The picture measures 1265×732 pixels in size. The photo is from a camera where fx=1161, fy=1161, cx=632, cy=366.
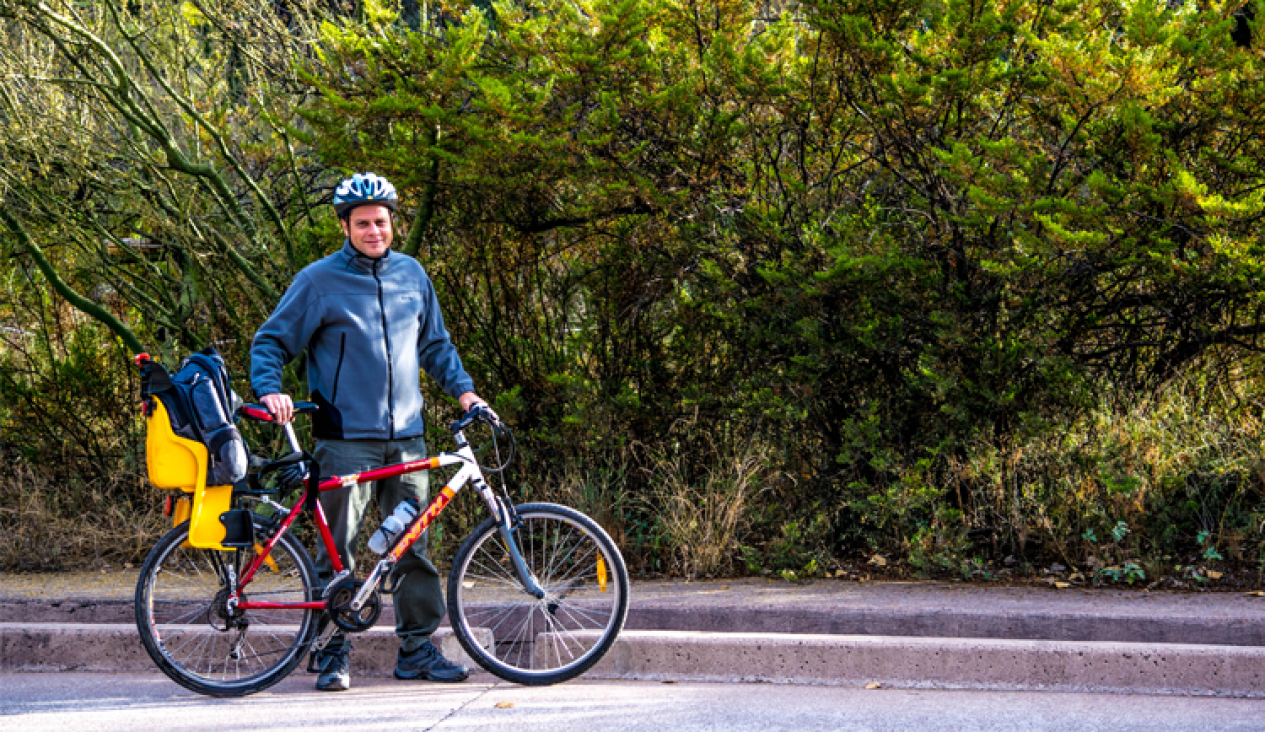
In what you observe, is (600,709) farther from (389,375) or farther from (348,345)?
(348,345)

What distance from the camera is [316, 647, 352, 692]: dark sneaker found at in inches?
184

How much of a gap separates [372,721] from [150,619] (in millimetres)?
1043

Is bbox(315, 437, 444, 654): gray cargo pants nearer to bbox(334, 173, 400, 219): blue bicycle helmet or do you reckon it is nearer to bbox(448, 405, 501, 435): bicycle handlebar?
bbox(448, 405, 501, 435): bicycle handlebar

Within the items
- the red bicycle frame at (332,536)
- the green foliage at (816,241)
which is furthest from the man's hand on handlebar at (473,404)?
the green foliage at (816,241)

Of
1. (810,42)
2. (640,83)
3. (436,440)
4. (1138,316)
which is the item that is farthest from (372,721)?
(1138,316)

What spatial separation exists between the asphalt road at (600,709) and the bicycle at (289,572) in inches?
6.7

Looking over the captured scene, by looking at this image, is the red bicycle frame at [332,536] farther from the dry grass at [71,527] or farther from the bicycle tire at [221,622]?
the dry grass at [71,527]

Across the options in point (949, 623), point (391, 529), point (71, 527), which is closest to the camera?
point (391, 529)

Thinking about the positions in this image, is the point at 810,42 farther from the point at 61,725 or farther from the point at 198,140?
the point at 61,725

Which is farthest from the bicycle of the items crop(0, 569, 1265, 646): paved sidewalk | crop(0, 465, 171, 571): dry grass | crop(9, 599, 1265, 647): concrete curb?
crop(0, 465, 171, 571): dry grass

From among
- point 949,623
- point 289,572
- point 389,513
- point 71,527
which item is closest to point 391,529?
point 389,513

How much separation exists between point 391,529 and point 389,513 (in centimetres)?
21

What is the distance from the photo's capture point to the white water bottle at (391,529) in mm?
4551

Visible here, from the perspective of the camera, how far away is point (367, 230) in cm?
459
